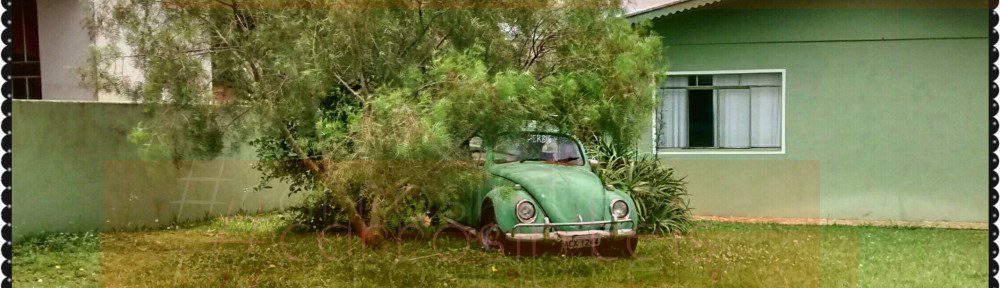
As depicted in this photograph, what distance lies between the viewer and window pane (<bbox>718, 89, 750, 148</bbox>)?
1188 cm

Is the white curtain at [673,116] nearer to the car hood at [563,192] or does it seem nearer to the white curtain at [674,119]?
the white curtain at [674,119]

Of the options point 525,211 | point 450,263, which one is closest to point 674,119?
point 525,211

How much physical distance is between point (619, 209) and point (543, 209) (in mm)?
679

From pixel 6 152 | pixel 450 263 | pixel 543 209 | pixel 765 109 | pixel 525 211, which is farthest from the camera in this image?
pixel 765 109

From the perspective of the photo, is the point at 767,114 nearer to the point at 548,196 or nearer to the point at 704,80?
the point at 704,80

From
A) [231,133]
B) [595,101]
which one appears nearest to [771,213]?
[595,101]

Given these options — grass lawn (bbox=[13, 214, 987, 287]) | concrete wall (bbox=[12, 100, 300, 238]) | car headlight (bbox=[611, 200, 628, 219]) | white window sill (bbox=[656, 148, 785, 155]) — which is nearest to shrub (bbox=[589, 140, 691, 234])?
grass lawn (bbox=[13, 214, 987, 287])

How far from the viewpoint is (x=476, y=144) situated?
795 cm

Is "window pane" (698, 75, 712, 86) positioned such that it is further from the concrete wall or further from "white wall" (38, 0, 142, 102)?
"white wall" (38, 0, 142, 102)

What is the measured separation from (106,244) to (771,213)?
807cm

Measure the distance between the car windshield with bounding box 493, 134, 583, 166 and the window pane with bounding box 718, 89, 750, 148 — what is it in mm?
3752

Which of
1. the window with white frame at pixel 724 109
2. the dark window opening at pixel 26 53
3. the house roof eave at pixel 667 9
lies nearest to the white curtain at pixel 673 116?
the window with white frame at pixel 724 109

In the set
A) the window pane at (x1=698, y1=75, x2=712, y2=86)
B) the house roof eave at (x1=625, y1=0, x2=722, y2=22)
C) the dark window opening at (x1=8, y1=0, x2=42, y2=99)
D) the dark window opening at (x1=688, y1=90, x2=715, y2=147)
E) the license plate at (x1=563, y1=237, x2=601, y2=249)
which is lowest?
the license plate at (x1=563, y1=237, x2=601, y2=249)

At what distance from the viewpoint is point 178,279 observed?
6758mm
